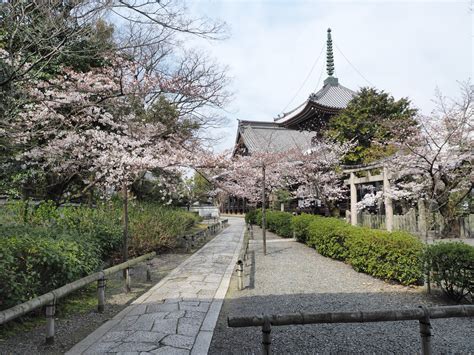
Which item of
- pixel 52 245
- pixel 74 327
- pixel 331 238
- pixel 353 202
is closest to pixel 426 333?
pixel 74 327

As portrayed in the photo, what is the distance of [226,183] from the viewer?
22719mm

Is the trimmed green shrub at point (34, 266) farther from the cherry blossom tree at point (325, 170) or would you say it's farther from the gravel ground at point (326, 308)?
the cherry blossom tree at point (325, 170)

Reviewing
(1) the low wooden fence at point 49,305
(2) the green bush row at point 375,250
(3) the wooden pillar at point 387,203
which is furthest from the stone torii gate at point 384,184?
(1) the low wooden fence at point 49,305

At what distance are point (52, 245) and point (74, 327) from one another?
1222mm

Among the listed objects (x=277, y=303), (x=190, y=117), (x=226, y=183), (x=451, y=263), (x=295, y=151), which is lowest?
(x=277, y=303)

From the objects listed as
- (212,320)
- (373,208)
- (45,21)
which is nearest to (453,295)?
A: (212,320)

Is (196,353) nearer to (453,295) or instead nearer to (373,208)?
(453,295)

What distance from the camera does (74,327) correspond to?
4.56 meters

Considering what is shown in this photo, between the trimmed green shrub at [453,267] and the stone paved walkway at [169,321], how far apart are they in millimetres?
3689

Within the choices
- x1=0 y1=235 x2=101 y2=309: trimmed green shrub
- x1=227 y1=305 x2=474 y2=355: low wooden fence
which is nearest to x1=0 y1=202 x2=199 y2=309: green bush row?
x1=0 y1=235 x2=101 y2=309: trimmed green shrub

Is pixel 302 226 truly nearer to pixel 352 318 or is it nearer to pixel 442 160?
pixel 442 160

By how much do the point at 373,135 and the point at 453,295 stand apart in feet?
44.8

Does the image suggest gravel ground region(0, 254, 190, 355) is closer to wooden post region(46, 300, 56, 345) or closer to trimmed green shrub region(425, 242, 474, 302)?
wooden post region(46, 300, 56, 345)

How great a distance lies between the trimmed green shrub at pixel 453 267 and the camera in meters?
4.93
